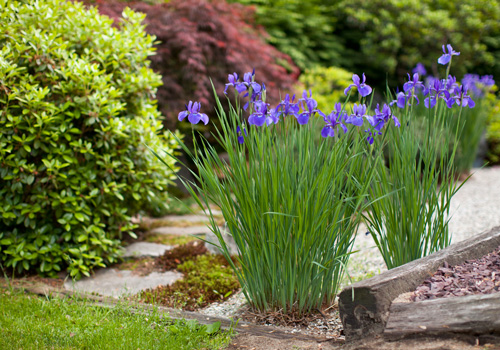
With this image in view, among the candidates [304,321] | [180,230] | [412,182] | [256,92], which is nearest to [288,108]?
[256,92]

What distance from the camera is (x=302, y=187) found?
2.20 meters

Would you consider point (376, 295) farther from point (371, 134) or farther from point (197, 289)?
point (197, 289)

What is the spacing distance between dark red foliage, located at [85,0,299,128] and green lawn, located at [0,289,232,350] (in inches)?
145

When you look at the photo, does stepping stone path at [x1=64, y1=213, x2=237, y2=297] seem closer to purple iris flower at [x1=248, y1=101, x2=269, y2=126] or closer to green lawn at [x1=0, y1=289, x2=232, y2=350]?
green lawn at [x1=0, y1=289, x2=232, y2=350]

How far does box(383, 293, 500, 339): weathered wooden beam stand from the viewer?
1669 mm

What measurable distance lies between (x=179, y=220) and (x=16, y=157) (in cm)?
229

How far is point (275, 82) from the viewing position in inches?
280

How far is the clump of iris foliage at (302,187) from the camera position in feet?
7.12

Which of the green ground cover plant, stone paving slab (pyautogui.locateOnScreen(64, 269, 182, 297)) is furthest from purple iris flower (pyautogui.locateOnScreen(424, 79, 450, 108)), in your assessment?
stone paving slab (pyautogui.locateOnScreen(64, 269, 182, 297))

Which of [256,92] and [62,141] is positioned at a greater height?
[256,92]

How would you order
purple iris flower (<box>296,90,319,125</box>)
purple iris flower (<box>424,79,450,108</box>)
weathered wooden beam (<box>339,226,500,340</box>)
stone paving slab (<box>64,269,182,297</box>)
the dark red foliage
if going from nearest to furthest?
weathered wooden beam (<box>339,226,500,340</box>)
purple iris flower (<box>296,90,319,125</box>)
purple iris flower (<box>424,79,450,108</box>)
stone paving slab (<box>64,269,182,297</box>)
the dark red foliage

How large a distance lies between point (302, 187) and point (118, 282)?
1.97 metres

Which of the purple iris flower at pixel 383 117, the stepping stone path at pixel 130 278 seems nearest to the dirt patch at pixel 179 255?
the stepping stone path at pixel 130 278

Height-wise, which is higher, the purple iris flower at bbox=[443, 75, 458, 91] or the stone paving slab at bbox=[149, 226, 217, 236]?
the purple iris flower at bbox=[443, 75, 458, 91]
